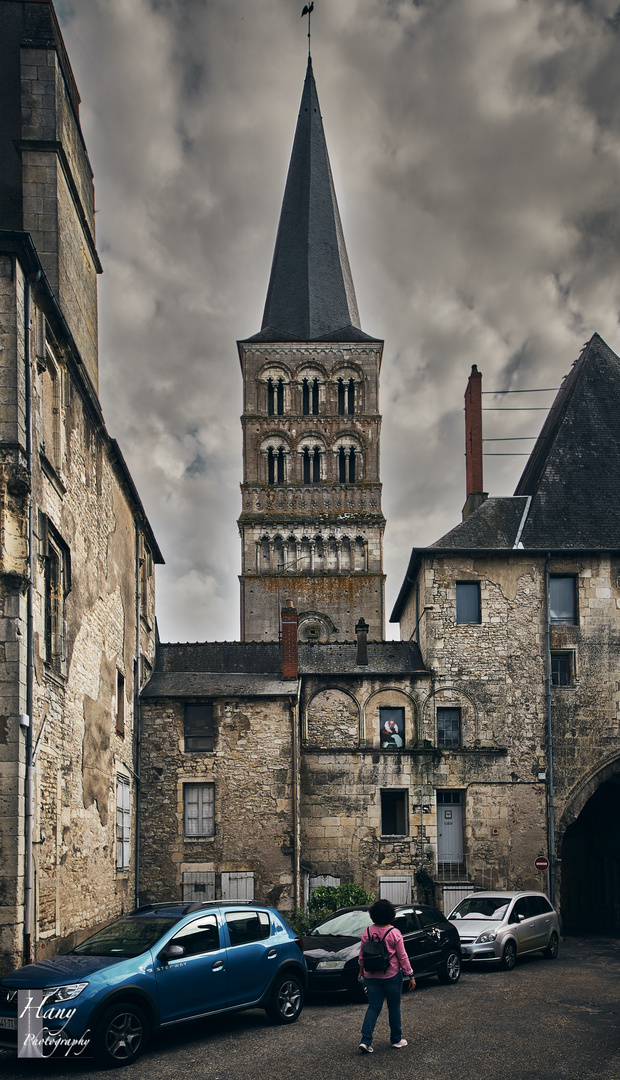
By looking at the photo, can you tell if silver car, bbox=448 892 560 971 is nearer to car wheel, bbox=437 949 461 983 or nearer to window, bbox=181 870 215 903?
car wheel, bbox=437 949 461 983

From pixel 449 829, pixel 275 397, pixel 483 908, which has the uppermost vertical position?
pixel 275 397

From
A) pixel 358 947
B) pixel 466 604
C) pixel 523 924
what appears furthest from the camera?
pixel 466 604

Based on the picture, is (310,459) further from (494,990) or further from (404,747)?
(494,990)

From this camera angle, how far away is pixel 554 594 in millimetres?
25906

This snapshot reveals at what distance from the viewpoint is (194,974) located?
952 centimetres

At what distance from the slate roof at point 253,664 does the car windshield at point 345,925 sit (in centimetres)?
960

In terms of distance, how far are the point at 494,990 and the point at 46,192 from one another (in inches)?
583

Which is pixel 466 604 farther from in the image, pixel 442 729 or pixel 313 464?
pixel 313 464

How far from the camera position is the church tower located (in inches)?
1889

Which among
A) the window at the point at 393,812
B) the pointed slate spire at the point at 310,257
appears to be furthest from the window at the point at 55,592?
the pointed slate spire at the point at 310,257

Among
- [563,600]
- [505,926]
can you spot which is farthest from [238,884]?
[563,600]

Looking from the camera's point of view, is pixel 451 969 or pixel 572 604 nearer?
pixel 451 969

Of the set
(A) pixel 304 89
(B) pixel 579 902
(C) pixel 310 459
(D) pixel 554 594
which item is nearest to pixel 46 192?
(D) pixel 554 594

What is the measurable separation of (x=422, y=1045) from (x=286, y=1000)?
6.00 ft
